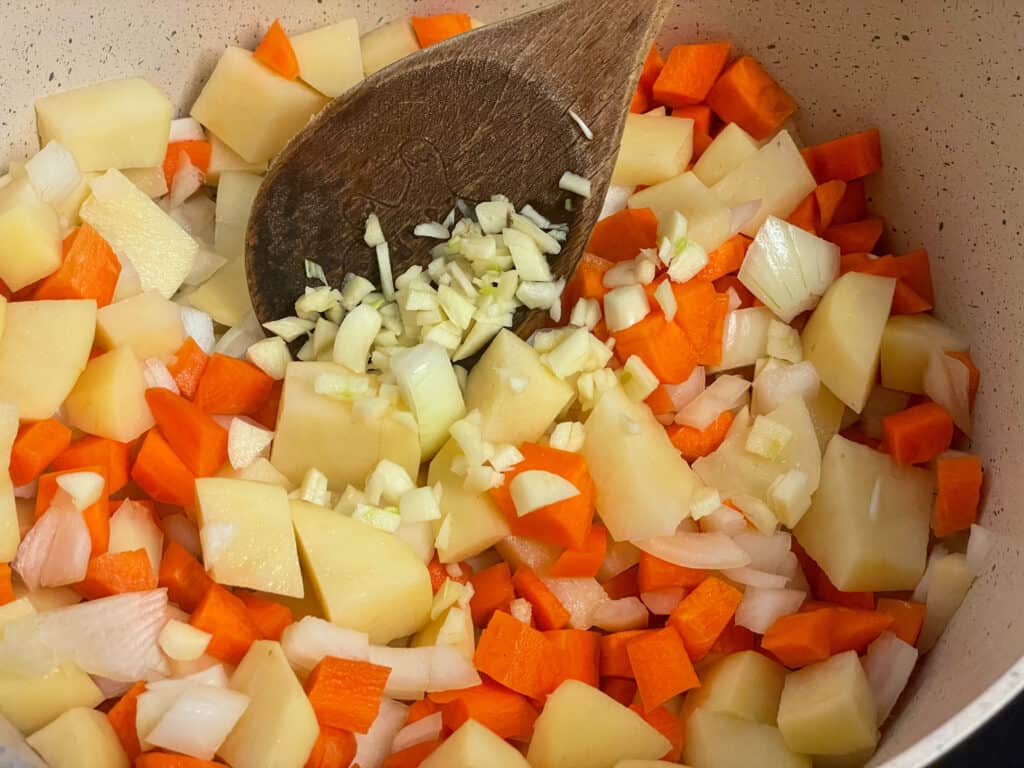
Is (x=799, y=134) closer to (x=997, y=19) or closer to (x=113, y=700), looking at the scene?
(x=997, y=19)

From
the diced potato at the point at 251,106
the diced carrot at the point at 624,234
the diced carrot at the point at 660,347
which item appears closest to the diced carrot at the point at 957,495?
the diced carrot at the point at 660,347

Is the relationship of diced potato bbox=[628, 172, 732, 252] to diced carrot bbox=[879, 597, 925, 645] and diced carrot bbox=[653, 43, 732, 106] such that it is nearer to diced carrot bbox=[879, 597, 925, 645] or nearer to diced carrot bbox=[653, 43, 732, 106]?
diced carrot bbox=[653, 43, 732, 106]

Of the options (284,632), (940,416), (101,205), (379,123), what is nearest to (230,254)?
(101,205)

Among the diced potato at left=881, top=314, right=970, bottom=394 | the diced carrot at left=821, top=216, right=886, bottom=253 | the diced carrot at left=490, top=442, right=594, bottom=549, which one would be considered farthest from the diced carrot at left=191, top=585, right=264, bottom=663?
the diced carrot at left=821, top=216, right=886, bottom=253

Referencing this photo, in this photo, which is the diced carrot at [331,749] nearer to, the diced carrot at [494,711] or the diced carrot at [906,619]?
the diced carrot at [494,711]

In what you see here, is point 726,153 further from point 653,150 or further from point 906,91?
point 906,91

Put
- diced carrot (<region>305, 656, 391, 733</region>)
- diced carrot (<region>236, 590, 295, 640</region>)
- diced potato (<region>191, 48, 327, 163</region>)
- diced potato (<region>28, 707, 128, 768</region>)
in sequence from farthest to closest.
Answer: diced potato (<region>191, 48, 327, 163</region>)
diced carrot (<region>236, 590, 295, 640</region>)
diced carrot (<region>305, 656, 391, 733</region>)
diced potato (<region>28, 707, 128, 768</region>)
